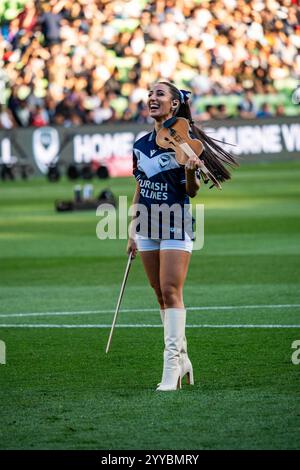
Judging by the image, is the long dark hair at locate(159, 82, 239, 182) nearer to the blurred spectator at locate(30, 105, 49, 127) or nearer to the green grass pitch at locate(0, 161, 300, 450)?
the green grass pitch at locate(0, 161, 300, 450)

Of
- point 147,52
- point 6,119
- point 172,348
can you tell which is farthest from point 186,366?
point 147,52

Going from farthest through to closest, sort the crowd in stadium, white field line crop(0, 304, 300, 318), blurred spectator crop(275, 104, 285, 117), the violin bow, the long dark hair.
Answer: the crowd in stadium, blurred spectator crop(275, 104, 285, 117), white field line crop(0, 304, 300, 318), the long dark hair, the violin bow

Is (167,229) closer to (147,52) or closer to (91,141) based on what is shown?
(91,141)

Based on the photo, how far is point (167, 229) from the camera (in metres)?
8.85

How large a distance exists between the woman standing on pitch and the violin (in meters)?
0.06

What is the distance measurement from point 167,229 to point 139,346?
2267 millimetres

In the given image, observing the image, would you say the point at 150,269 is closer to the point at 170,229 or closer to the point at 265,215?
the point at 170,229

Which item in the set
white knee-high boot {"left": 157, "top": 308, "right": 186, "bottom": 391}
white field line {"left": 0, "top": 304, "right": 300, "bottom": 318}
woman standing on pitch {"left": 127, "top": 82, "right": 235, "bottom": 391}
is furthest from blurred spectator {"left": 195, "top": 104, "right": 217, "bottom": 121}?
white knee-high boot {"left": 157, "top": 308, "right": 186, "bottom": 391}

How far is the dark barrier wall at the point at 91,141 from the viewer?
37844 millimetres

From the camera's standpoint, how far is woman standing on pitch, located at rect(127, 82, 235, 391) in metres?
8.80

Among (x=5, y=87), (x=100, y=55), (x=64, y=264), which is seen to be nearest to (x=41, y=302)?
(x=64, y=264)

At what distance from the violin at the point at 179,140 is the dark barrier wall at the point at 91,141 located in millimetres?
27474

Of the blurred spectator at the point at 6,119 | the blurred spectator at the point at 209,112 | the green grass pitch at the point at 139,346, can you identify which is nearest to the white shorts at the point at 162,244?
the green grass pitch at the point at 139,346

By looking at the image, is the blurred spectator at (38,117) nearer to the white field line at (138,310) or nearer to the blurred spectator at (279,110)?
the blurred spectator at (279,110)
